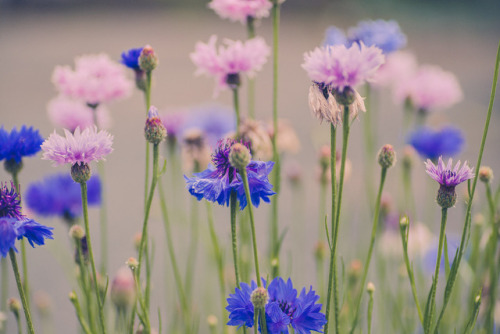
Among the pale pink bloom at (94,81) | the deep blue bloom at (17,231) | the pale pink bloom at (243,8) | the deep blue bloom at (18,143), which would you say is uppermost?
the pale pink bloom at (243,8)

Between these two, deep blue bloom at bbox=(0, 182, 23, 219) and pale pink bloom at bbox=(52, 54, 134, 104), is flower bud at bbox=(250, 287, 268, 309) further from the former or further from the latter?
pale pink bloom at bbox=(52, 54, 134, 104)

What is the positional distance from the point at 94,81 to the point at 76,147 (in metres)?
0.21

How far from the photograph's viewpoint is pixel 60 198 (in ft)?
2.25

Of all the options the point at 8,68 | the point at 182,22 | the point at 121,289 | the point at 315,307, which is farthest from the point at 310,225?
the point at 182,22

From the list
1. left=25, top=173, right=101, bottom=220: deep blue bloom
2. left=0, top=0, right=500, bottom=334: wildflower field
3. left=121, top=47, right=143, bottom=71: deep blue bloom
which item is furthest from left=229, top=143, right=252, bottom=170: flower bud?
left=25, top=173, right=101, bottom=220: deep blue bloom

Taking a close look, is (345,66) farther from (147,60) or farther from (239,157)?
(147,60)

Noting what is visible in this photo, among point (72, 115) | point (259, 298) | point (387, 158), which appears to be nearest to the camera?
point (259, 298)

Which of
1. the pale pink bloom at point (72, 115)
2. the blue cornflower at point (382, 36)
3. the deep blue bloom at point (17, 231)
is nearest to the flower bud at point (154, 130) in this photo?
the deep blue bloom at point (17, 231)

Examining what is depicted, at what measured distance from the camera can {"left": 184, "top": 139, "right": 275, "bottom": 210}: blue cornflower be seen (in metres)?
0.43

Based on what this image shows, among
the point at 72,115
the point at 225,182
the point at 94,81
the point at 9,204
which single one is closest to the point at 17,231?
the point at 9,204

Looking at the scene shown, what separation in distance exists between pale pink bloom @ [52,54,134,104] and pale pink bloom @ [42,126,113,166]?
0.62ft

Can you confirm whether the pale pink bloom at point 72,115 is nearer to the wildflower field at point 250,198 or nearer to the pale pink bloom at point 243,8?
the wildflower field at point 250,198

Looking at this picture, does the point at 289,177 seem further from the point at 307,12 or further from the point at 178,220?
the point at 307,12

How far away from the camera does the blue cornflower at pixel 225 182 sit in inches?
17.0
